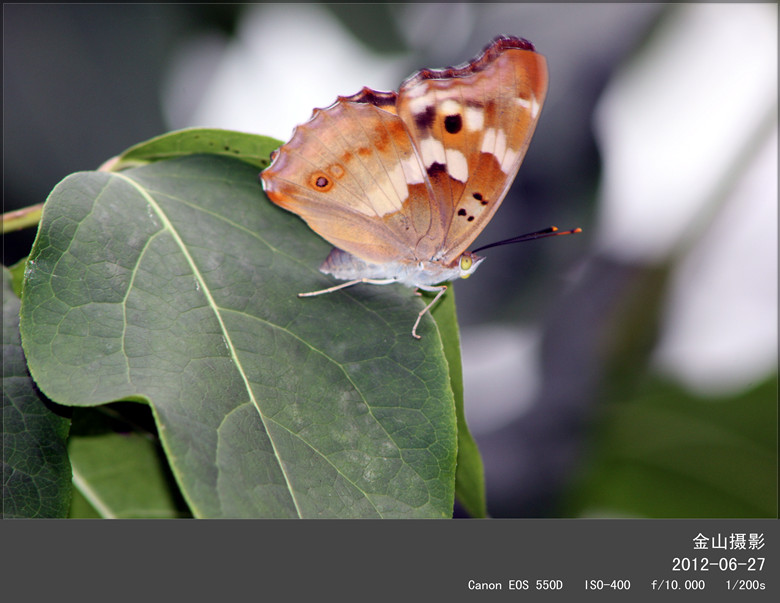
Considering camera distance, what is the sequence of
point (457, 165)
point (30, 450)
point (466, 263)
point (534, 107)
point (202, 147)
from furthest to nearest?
point (466, 263) → point (457, 165) → point (534, 107) → point (202, 147) → point (30, 450)

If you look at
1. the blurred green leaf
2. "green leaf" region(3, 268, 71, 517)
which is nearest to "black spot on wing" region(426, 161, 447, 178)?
"green leaf" region(3, 268, 71, 517)

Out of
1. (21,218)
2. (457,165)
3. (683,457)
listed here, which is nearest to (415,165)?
(457,165)

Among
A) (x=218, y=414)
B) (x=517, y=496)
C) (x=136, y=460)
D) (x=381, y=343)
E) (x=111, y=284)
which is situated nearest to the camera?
(x=218, y=414)

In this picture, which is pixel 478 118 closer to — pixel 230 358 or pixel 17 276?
pixel 230 358

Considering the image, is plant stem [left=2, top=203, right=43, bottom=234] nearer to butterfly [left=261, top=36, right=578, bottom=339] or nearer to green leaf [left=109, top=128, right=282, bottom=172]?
green leaf [left=109, top=128, right=282, bottom=172]

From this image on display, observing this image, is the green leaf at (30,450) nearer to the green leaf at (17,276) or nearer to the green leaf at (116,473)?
the green leaf at (17,276)

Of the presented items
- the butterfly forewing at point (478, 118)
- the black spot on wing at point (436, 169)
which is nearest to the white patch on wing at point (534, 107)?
the butterfly forewing at point (478, 118)

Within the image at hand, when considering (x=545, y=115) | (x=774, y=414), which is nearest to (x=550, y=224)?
(x=545, y=115)

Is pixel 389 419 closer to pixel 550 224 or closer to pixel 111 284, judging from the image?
pixel 111 284
